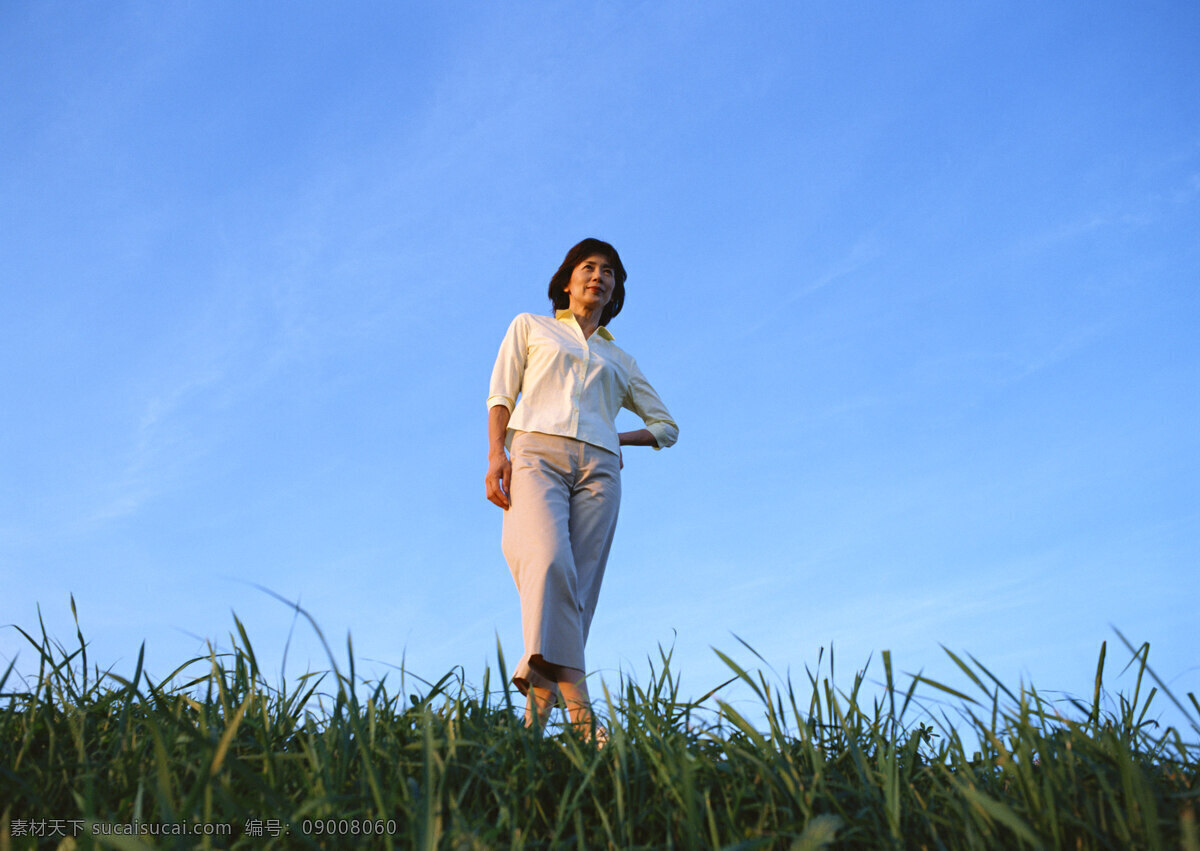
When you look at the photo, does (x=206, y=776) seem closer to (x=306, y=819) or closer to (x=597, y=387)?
(x=306, y=819)

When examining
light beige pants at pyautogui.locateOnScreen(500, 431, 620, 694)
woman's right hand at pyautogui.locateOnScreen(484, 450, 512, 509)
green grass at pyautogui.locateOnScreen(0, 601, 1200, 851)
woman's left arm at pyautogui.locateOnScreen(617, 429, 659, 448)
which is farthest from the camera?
woman's left arm at pyautogui.locateOnScreen(617, 429, 659, 448)

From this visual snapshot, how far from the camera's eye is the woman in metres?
3.43

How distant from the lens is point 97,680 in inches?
108

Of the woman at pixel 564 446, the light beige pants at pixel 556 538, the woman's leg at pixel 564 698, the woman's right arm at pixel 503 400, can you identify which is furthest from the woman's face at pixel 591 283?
the woman's leg at pixel 564 698

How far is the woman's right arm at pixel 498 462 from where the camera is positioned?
3.75m

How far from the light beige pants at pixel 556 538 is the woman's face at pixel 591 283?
0.78 metres

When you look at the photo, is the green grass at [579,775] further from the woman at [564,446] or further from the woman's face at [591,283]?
the woman's face at [591,283]

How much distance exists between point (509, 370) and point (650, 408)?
75 centimetres

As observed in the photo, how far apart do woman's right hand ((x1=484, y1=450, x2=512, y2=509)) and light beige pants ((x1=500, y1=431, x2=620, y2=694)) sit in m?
0.03

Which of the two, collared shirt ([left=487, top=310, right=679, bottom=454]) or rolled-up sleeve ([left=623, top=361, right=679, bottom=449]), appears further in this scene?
rolled-up sleeve ([left=623, top=361, right=679, bottom=449])

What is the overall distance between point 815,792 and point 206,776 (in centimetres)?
122

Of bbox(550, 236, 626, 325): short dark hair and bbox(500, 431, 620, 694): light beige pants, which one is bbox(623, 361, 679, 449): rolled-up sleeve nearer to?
bbox(550, 236, 626, 325): short dark hair

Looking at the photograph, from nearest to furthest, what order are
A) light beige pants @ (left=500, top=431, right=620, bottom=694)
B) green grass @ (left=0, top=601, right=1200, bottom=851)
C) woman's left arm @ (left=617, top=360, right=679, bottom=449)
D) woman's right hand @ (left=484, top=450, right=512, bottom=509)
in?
green grass @ (left=0, top=601, right=1200, bottom=851), light beige pants @ (left=500, top=431, right=620, bottom=694), woman's right hand @ (left=484, top=450, right=512, bottom=509), woman's left arm @ (left=617, top=360, right=679, bottom=449)

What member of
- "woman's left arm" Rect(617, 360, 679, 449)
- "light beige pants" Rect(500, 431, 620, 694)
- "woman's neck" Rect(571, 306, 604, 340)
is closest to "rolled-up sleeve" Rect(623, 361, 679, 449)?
"woman's left arm" Rect(617, 360, 679, 449)
